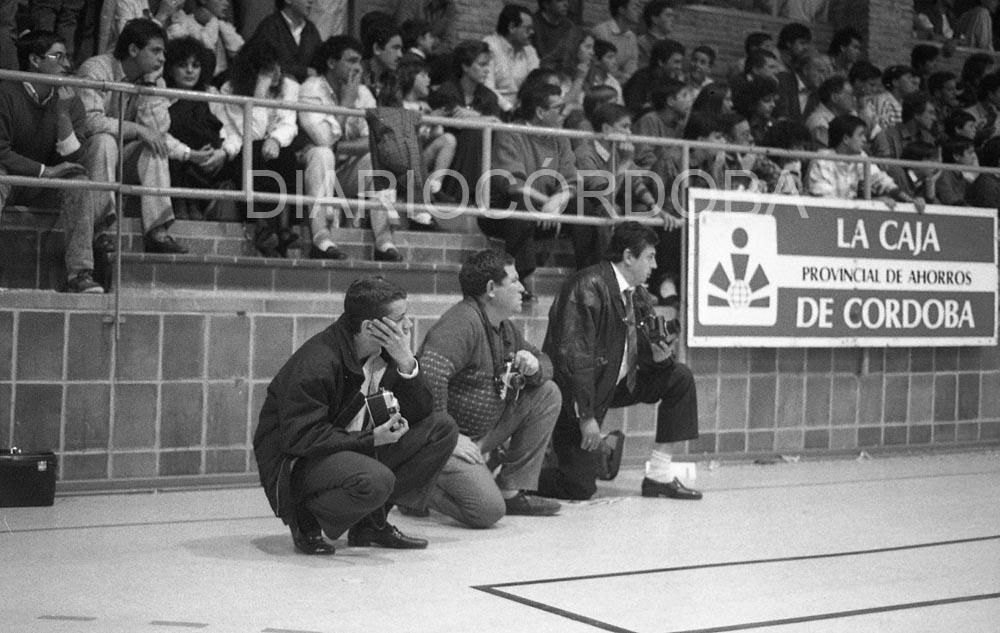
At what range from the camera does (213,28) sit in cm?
1025

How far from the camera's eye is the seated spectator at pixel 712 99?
11398 mm

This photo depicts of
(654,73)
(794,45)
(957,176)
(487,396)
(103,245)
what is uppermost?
(794,45)

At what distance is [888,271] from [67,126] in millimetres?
6134

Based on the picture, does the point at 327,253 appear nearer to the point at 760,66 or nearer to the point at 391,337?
the point at 391,337

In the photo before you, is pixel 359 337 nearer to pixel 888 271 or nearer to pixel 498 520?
pixel 498 520

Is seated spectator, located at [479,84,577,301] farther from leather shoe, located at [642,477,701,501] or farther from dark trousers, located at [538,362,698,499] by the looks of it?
leather shoe, located at [642,477,701,501]

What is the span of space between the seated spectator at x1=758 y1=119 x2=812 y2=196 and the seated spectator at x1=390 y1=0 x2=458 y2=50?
3071mm

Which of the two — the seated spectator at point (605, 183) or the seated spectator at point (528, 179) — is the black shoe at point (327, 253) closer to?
the seated spectator at point (528, 179)

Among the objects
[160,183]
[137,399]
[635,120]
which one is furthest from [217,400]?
[635,120]

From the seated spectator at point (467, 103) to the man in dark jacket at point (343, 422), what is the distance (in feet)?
10.6

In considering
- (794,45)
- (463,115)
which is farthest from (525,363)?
(794,45)

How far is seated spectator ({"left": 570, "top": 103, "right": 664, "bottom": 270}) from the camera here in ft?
31.9

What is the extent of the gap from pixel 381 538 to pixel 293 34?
521 centimetres

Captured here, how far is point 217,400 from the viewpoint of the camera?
8.15 metres
